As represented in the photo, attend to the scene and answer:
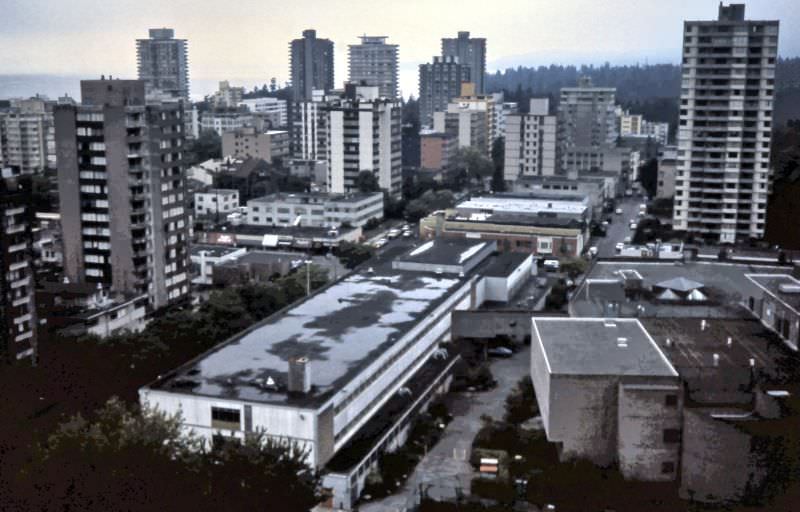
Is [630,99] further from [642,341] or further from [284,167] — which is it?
[642,341]

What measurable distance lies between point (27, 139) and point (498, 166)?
11.5 m

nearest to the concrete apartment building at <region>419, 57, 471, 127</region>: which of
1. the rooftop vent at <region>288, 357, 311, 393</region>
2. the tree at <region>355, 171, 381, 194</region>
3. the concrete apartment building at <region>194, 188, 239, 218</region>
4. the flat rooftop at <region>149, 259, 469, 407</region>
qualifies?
the tree at <region>355, 171, 381, 194</region>

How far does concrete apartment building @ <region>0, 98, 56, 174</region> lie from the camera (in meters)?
21.0

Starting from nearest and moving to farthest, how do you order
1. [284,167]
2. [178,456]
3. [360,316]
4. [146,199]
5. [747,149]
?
[178,456] < [360,316] < [146,199] < [747,149] < [284,167]

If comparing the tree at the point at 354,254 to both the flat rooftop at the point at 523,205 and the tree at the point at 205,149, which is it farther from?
the tree at the point at 205,149

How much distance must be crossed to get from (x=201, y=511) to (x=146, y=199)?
20.6 ft

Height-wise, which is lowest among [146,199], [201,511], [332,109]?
[201,511]

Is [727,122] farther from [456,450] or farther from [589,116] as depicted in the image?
[589,116]

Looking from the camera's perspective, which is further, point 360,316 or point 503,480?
point 360,316

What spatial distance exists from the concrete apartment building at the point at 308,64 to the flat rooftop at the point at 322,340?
2978cm

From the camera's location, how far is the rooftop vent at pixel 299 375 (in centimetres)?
625

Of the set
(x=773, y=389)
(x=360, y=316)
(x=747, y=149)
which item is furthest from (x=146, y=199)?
(x=747, y=149)

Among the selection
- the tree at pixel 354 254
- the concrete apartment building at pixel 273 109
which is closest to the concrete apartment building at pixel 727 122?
the tree at pixel 354 254

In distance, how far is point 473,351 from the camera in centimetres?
944
